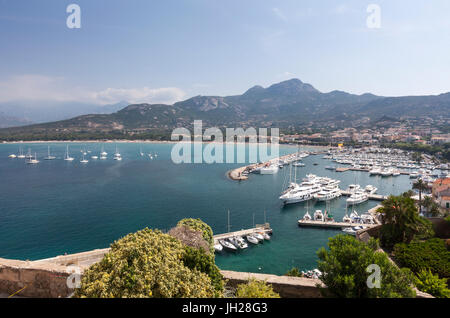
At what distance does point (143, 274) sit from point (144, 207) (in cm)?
2661

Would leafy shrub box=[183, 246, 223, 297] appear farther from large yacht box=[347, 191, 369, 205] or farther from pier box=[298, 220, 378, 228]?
large yacht box=[347, 191, 369, 205]

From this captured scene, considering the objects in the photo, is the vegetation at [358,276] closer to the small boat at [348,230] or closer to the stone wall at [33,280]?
the stone wall at [33,280]

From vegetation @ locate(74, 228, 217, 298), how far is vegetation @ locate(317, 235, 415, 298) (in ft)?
8.82

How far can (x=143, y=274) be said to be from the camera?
4.87m

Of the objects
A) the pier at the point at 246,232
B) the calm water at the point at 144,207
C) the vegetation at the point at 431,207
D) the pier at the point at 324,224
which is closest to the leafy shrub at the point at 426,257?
the calm water at the point at 144,207

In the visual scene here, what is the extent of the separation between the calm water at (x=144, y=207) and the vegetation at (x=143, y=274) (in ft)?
44.0

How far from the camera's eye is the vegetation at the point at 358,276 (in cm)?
549

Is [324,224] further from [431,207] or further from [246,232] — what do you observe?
[431,207]

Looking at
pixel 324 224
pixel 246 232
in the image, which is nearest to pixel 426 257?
pixel 246 232

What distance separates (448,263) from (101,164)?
64.0 m

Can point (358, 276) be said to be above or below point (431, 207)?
above

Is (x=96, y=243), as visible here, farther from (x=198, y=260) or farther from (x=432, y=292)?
(x=432, y=292)

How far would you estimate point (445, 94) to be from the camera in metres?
166
